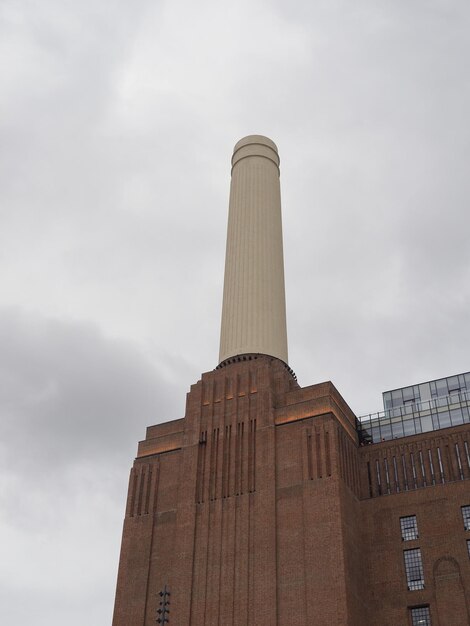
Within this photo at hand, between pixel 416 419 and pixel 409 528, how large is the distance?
12.3m

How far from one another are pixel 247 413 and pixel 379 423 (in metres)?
13.9

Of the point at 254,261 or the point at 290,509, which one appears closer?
the point at 290,509

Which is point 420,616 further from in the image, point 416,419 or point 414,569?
point 416,419

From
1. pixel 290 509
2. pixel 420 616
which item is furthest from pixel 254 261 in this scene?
pixel 420 616

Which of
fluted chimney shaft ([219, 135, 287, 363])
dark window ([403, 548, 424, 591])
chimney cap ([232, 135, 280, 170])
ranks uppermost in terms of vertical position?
chimney cap ([232, 135, 280, 170])

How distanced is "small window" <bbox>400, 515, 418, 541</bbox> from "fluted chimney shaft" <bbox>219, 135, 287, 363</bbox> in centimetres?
1933

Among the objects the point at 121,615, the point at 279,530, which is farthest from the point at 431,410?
the point at 121,615

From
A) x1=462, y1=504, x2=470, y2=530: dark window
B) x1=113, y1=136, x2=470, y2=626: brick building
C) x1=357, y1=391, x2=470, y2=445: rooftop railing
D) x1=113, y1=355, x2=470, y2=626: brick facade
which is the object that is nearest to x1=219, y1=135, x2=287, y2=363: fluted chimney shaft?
x1=113, y1=136, x2=470, y2=626: brick building

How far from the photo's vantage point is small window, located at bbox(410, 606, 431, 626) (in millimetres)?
51356

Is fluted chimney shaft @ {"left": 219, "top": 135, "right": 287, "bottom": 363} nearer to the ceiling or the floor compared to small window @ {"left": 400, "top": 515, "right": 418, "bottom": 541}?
nearer to the ceiling

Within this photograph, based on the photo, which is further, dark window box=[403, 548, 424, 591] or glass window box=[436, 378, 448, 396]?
glass window box=[436, 378, 448, 396]

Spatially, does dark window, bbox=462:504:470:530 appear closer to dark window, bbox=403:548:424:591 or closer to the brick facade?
the brick facade

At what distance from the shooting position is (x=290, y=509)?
53281mm

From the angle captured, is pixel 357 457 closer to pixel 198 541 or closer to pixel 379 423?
pixel 379 423
